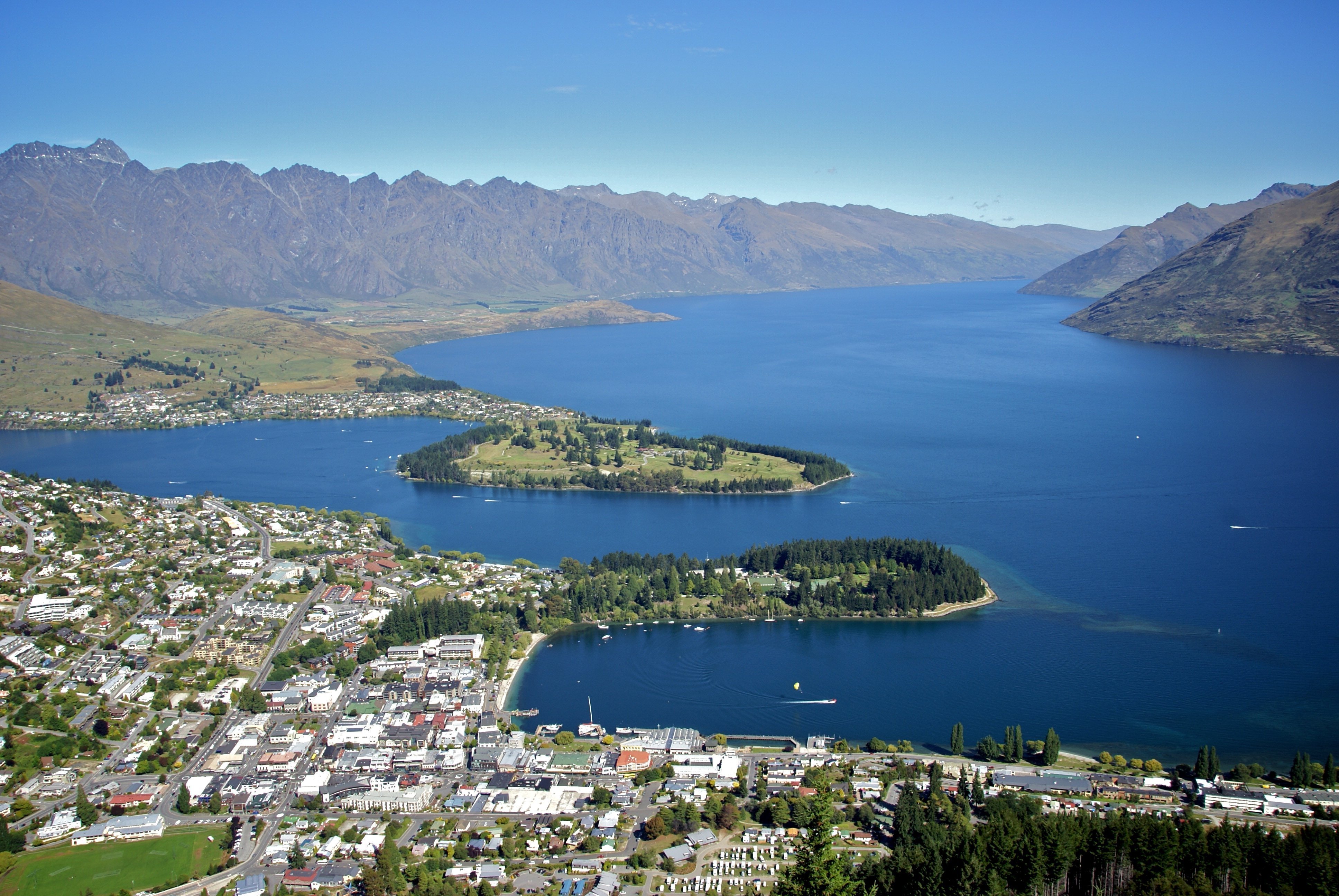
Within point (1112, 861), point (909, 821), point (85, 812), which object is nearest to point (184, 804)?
→ point (85, 812)

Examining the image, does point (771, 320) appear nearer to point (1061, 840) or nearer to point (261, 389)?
point (261, 389)

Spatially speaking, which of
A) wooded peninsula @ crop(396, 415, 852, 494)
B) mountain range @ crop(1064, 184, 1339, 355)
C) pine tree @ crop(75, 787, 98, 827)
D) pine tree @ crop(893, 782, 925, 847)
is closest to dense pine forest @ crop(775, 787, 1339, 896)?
pine tree @ crop(893, 782, 925, 847)

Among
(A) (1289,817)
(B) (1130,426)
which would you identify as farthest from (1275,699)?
(B) (1130,426)

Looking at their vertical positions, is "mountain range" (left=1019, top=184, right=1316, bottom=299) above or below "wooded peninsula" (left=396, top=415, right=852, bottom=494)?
above

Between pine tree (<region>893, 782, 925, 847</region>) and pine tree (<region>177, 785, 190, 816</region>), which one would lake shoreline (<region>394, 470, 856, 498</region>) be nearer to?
pine tree (<region>893, 782, 925, 847</region>)

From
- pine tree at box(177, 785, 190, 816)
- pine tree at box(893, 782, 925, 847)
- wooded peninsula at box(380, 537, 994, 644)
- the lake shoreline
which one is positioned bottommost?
pine tree at box(177, 785, 190, 816)

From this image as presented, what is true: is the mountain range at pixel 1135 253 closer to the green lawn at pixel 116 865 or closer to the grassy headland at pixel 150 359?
the grassy headland at pixel 150 359
